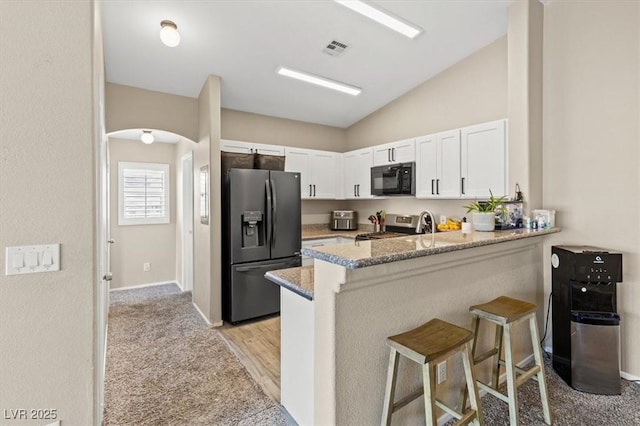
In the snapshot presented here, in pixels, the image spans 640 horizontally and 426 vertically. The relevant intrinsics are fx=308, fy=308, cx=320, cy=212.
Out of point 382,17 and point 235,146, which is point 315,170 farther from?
point 382,17

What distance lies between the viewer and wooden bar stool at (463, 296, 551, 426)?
5.61 feet

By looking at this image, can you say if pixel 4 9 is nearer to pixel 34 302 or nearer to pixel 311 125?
pixel 34 302

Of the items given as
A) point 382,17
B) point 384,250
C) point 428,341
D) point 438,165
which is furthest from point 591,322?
point 382,17

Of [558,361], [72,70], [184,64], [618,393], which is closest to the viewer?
[72,70]

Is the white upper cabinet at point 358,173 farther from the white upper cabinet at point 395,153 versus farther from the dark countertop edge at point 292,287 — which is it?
the dark countertop edge at point 292,287

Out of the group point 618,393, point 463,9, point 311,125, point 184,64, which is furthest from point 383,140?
point 618,393

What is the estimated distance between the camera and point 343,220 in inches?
192

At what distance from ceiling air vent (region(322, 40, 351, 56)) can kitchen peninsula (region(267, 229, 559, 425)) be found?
225 cm

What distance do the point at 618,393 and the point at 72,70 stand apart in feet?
12.6

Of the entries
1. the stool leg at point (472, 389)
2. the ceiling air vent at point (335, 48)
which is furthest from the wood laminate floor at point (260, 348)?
the ceiling air vent at point (335, 48)

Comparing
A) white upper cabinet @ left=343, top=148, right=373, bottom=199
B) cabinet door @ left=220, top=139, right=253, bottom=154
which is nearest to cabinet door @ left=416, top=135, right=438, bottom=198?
white upper cabinet @ left=343, top=148, right=373, bottom=199

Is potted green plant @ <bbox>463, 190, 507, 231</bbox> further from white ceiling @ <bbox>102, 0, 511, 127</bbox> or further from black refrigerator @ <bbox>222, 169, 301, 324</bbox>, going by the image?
black refrigerator @ <bbox>222, 169, 301, 324</bbox>

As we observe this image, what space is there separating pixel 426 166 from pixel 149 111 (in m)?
3.35

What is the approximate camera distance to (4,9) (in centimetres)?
128
